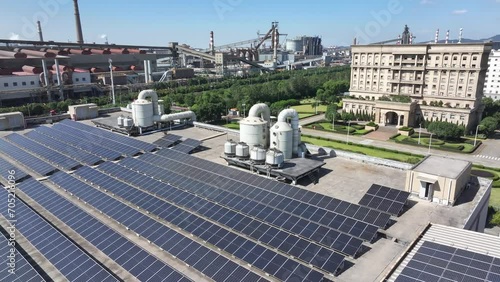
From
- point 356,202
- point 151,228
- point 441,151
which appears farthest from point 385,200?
point 441,151

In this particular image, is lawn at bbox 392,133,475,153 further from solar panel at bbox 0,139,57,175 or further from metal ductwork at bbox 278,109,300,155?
solar panel at bbox 0,139,57,175

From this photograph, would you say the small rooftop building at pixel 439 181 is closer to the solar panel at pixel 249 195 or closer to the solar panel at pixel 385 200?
the solar panel at pixel 385 200

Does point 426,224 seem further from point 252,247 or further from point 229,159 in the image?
point 229,159

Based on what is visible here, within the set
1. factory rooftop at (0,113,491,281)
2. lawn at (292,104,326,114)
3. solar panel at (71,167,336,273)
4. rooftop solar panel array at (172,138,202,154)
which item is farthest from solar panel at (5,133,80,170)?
lawn at (292,104,326,114)

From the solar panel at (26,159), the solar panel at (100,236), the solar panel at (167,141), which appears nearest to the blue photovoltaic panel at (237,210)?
the solar panel at (100,236)

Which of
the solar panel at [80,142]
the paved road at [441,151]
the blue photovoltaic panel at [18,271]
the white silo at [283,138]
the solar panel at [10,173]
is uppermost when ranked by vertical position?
the white silo at [283,138]

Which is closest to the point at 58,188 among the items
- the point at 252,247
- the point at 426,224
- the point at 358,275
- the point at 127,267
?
the point at 127,267
